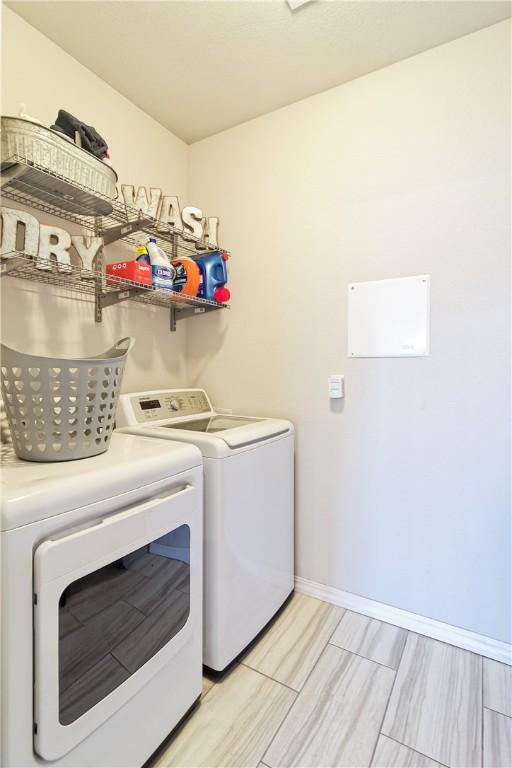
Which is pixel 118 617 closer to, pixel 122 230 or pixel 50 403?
pixel 50 403

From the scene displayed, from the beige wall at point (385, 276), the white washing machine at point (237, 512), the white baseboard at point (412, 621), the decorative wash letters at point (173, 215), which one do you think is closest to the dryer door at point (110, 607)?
the white washing machine at point (237, 512)

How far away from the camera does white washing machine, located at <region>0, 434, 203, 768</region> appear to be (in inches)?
28.8

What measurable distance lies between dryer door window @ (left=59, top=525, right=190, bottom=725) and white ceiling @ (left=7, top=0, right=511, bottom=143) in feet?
6.46

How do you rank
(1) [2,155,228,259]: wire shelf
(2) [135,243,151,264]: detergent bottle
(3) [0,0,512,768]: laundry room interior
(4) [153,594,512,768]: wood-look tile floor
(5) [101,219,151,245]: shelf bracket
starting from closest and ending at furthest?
(3) [0,0,512,768]: laundry room interior → (4) [153,594,512,768]: wood-look tile floor → (1) [2,155,228,259]: wire shelf → (5) [101,219,151,245]: shelf bracket → (2) [135,243,151,264]: detergent bottle

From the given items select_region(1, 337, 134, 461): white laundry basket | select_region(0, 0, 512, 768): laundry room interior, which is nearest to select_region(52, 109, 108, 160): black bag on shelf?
select_region(0, 0, 512, 768): laundry room interior

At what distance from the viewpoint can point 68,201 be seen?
4.57ft

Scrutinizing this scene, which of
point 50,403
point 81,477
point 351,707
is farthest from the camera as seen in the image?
point 351,707

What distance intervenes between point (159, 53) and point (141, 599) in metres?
2.17

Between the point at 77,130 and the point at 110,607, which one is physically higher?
the point at 77,130

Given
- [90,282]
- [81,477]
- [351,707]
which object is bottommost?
[351,707]

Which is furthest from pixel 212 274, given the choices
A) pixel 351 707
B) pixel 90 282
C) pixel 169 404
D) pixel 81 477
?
pixel 351 707

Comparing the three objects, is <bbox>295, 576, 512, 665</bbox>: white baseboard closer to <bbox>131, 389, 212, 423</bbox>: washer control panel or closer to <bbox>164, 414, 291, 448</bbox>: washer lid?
<bbox>164, 414, 291, 448</bbox>: washer lid

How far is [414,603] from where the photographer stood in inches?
63.9

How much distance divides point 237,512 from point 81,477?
694 mm
